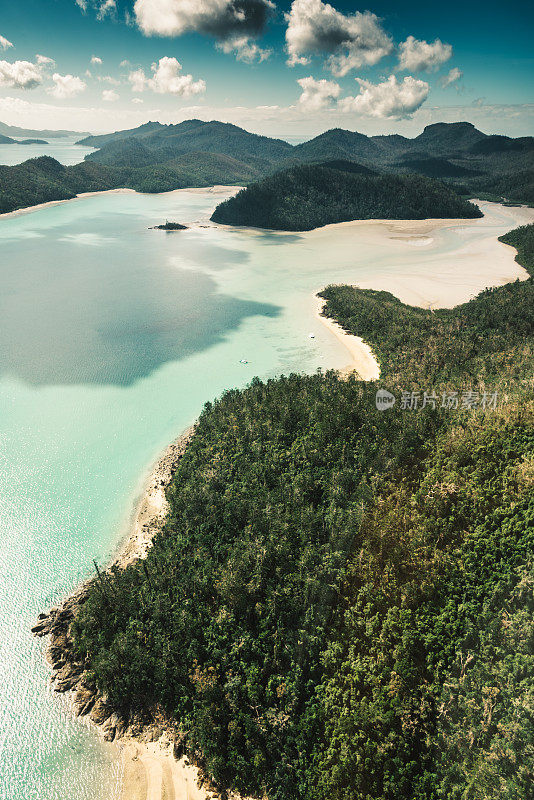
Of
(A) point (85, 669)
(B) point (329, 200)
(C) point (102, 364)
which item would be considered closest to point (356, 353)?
(C) point (102, 364)

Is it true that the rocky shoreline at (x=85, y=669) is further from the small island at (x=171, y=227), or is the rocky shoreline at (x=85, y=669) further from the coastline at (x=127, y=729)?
the small island at (x=171, y=227)

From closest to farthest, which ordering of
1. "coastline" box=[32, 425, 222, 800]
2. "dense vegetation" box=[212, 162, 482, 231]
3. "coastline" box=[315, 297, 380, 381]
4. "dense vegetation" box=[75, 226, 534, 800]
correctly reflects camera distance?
1. "dense vegetation" box=[75, 226, 534, 800]
2. "coastline" box=[32, 425, 222, 800]
3. "coastline" box=[315, 297, 380, 381]
4. "dense vegetation" box=[212, 162, 482, 231]

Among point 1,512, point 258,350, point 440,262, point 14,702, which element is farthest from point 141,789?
point 440,262

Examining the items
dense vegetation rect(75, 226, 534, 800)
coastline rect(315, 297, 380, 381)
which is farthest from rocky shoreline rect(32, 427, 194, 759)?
coastline rect(315, 297, 380, 381)

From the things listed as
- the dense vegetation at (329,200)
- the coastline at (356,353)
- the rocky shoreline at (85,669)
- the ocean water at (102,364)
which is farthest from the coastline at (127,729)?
the dense vegetation at (329,200)

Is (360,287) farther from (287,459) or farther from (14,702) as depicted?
(14,702)

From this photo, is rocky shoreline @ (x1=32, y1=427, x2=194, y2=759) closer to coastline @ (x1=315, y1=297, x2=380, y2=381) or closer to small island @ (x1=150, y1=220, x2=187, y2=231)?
coastline @ (x1=315, y1=297, x2=380, y2=381)
